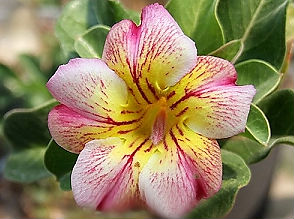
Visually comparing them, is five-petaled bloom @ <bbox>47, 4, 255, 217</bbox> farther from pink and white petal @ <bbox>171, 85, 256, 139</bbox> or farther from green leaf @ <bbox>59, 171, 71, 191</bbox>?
green leaf @ <bbox>59, 171, 71, 191</bbox>

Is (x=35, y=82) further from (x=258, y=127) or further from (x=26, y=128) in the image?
(x=258, y=127)

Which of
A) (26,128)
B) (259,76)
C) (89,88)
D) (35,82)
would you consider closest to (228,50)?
(259,76)

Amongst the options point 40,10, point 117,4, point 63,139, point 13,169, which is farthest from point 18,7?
point 63,139

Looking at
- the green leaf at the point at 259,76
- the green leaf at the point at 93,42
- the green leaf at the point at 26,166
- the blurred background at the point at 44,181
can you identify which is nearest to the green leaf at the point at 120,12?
the green leaf at the point at 93,42

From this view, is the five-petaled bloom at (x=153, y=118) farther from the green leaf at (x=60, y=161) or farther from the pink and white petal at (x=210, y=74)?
the green leaf at (x=60, y=161)

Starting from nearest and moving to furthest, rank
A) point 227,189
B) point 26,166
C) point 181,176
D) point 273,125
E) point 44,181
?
point 181,176, point 227,189, point 273,125, point 26,166, point 44,181
